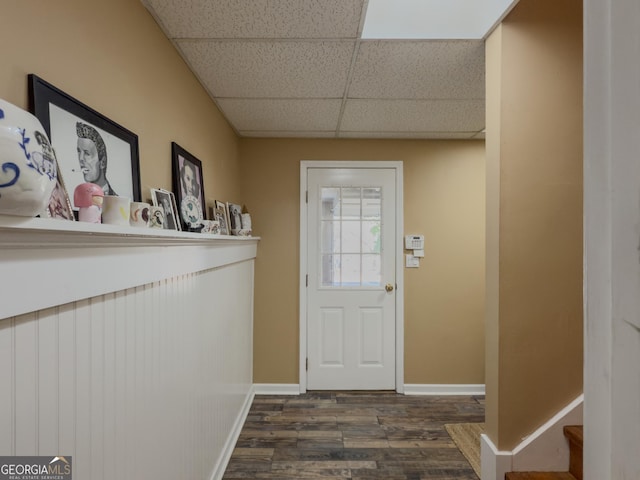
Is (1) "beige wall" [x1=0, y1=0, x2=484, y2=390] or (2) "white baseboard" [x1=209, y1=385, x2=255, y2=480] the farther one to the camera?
(1) "beige wall" [x1=0, y1=0, x2=484, y2=390]

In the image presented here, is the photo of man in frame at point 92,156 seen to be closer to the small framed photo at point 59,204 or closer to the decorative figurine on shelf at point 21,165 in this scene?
the small framed photo at point 59,204

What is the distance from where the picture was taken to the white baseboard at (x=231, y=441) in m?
1.81

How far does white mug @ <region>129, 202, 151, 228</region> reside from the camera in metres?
0.98

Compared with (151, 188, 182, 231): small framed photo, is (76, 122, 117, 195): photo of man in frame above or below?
above

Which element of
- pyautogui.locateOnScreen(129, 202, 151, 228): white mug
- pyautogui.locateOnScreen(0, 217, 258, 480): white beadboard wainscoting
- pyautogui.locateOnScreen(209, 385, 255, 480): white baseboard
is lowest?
pyautogui.locateOnScreen(209, 385, 255, 480): white baseboard

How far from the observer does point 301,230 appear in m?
2.98

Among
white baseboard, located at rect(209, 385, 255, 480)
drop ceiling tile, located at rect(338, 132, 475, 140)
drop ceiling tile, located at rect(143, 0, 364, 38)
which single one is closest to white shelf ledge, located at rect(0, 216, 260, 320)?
drop ceiling tile, located at rect(143, 0, 364, 38)

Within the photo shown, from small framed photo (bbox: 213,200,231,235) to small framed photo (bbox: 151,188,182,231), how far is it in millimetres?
626

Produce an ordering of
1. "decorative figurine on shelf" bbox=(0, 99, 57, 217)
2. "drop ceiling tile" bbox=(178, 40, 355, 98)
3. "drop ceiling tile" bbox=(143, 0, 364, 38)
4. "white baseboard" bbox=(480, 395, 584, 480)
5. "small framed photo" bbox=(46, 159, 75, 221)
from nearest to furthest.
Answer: "decorative figurine on shelf" bbox=(0, 99, 57, 217) < "small framed photo" bbox=(46, 159, 75, 221) < "drop ceiling tile" bbox=(143, 0, 364, 38) < "white baseboard" bbox=(480, 395, 584, 480) < "drop ceiling tile" bbox=(178, 40, 355, 98)

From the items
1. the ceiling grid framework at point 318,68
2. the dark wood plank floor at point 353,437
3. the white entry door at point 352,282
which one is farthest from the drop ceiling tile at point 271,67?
the dark wood plank floor at point 353,437

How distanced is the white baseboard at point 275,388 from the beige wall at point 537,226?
1.84 m

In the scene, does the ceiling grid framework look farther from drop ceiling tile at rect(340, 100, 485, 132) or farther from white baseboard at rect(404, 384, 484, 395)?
white baseboard at rect(404, 384, 484, 395)
